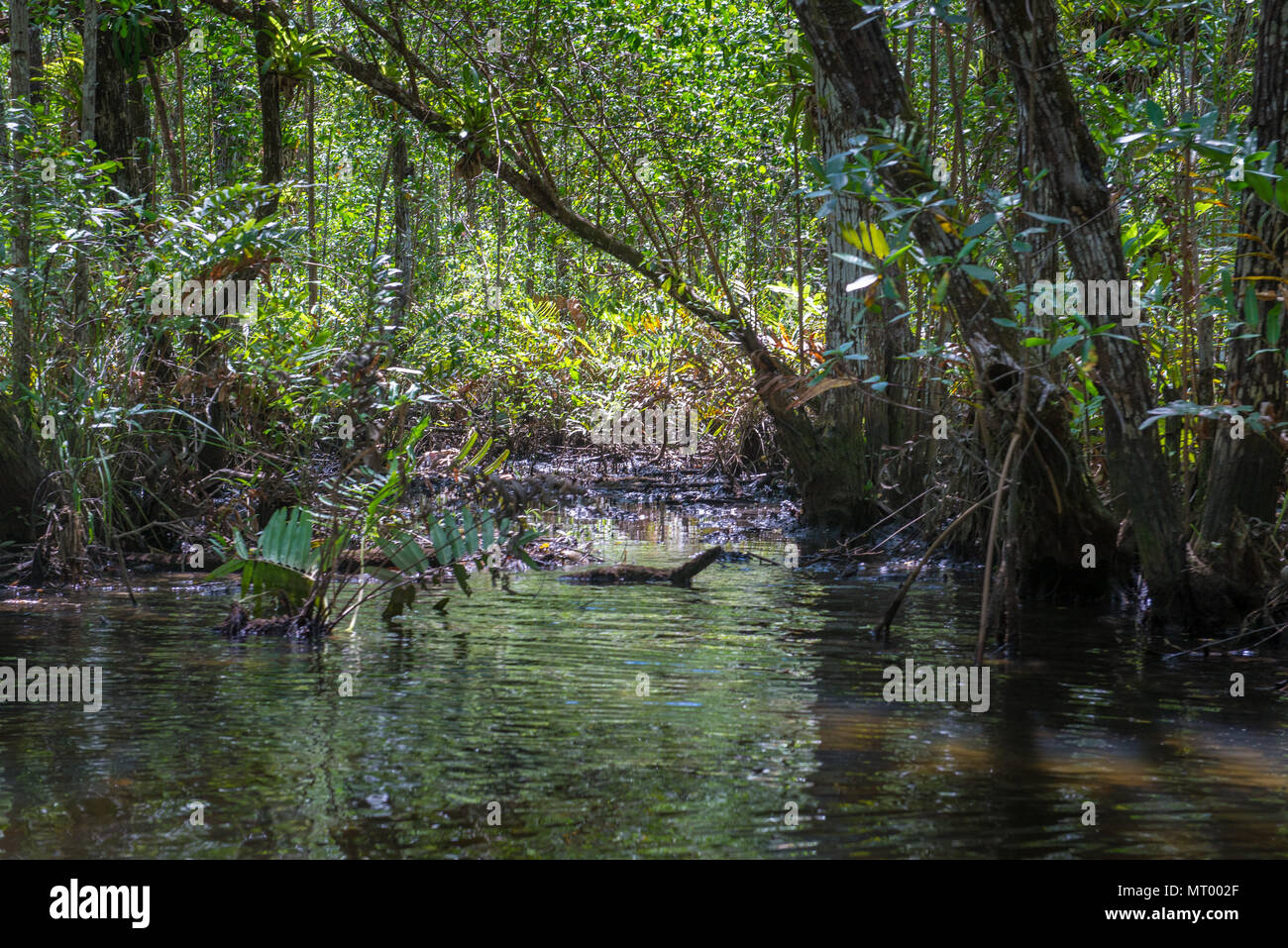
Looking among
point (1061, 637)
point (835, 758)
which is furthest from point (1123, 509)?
point (835, 758)

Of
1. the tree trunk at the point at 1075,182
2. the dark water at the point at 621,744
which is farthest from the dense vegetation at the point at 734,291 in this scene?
the dark water at the point at 621,744

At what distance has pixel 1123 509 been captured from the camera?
7445mm

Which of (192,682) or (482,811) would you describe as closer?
(482,811)

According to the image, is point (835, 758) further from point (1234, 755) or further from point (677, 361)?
point (677, 361)

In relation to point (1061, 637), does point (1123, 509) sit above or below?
above

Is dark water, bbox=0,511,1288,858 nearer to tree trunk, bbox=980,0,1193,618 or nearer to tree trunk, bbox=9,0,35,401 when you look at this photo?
tree trunk, bbox=980,0,1193,618

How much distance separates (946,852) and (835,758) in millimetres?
847

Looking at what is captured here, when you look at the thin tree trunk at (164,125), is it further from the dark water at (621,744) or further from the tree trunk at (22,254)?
the dark water at (621,744)

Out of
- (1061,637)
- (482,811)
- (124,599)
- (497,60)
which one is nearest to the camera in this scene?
(482,811)

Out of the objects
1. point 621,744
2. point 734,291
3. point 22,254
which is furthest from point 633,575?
point 734,291

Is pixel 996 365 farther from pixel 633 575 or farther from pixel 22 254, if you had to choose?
pixel 22 254

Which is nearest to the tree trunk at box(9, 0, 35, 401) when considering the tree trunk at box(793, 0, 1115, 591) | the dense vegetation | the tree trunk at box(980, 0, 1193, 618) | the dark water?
the dense vegetation

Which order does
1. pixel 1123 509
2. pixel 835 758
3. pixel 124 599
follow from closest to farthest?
pixel 835 758
pixel 124 599
pixel 1123 509

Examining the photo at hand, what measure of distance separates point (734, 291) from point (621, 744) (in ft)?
31.9
